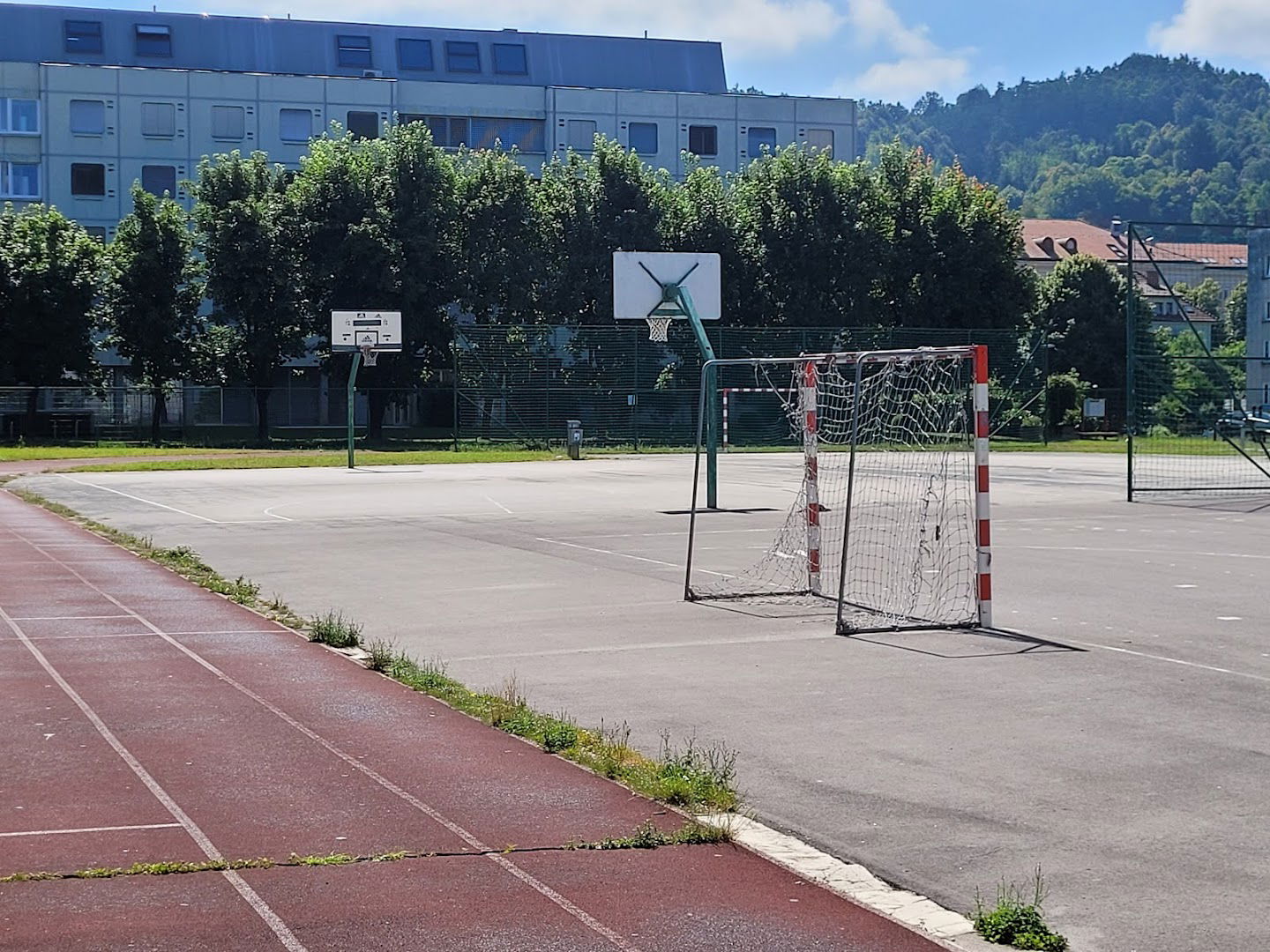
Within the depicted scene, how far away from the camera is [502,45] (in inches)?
3236

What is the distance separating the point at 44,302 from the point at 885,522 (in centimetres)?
4228

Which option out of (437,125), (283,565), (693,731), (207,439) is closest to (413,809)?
(693,731)

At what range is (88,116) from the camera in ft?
236

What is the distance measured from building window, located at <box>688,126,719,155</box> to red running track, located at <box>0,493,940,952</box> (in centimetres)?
7253

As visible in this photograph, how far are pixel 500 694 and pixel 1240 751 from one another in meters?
4.03

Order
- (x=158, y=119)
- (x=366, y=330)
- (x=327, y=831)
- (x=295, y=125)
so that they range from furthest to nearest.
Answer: (x=295, y=125) < (x=158, y=119) < (x=366, y=330) < (x=327, y=831)

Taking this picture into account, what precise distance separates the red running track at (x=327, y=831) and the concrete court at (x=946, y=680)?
2.31ft

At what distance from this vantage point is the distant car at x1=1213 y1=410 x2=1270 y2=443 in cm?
3114

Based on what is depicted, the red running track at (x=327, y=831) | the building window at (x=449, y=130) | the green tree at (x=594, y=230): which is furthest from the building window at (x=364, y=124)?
the red running track at (x=327, y=831)

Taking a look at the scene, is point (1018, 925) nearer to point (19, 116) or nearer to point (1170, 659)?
point (1170, 659)

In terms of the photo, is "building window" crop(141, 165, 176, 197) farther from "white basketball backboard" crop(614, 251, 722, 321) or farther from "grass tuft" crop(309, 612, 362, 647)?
"grass tuft" crop(309, 612, 362, 647)

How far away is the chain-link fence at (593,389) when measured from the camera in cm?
5200

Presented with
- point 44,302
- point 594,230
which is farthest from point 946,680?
point 44,302

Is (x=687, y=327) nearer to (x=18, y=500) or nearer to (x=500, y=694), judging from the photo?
(x=18, y=500)
